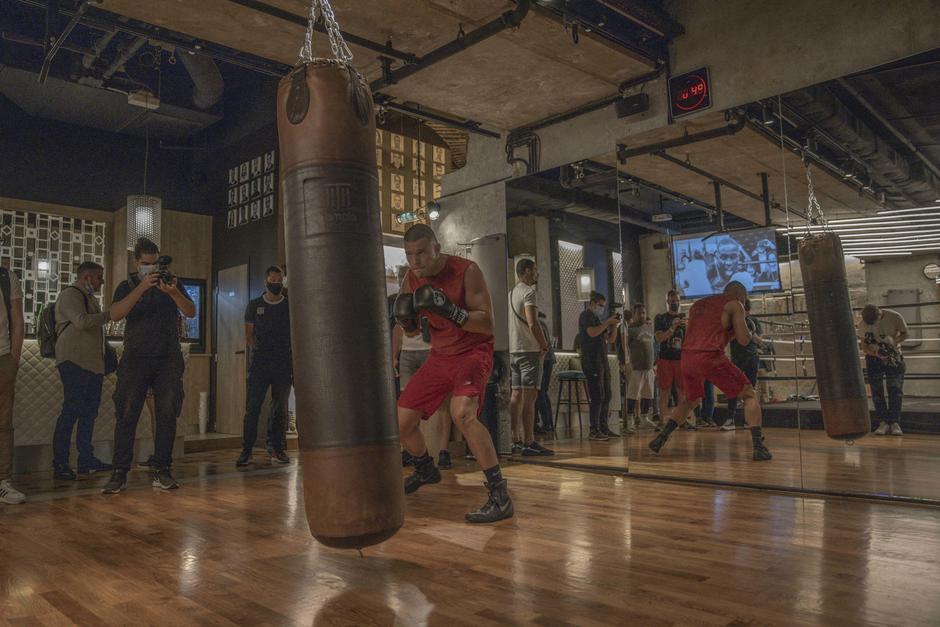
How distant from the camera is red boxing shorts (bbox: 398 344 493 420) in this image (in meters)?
3.47

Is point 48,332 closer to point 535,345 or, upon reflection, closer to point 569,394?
point 535,345

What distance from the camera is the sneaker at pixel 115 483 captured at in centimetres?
446

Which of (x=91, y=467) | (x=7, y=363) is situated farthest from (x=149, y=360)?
(x=91, y=467)

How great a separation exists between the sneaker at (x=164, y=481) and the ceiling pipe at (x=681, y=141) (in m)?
4.09

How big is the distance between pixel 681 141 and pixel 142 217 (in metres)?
5.25

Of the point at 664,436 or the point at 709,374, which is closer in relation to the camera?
the point at 709,374

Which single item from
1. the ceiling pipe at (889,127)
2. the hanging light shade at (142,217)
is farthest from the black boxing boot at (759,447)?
the hanging light shade at (142,217)

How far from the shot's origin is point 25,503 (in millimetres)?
4195

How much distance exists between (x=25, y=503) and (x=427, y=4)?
13.1 feet

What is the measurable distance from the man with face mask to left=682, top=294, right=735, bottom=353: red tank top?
172 inches

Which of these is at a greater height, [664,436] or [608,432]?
[664,436]

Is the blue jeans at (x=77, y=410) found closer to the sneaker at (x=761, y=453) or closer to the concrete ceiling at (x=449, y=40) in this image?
the concrete ceiling at (x=449, y=40)

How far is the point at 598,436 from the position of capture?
6773 mm

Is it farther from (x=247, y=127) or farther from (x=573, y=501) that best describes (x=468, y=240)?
(x=247, y=127)
